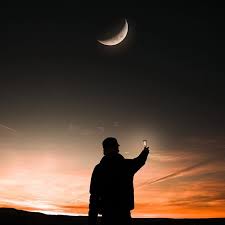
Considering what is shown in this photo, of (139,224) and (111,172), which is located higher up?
(139,224)

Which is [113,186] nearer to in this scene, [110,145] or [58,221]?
[110,145]

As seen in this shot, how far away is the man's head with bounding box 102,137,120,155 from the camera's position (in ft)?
24.9

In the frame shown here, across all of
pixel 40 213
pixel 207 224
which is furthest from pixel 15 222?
pixel 207 224

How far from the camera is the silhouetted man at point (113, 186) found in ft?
24.6

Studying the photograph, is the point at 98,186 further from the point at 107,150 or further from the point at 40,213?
the point at 40,213

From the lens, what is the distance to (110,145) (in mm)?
7590

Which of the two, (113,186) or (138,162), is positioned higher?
(138,162)

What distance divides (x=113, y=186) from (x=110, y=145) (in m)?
0.77

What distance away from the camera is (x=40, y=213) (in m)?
31.8

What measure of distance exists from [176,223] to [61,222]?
744 cm

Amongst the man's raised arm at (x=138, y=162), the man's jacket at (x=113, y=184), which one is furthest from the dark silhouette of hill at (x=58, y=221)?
the man's raised arm at (x=138, y=162)

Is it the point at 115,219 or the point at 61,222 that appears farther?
the point at 61,222

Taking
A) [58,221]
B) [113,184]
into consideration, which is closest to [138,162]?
[113,184]

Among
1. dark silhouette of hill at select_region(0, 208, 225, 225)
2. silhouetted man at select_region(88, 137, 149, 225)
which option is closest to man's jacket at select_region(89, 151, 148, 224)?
silhouetted man at select_region(88, 137, 149, 225)
